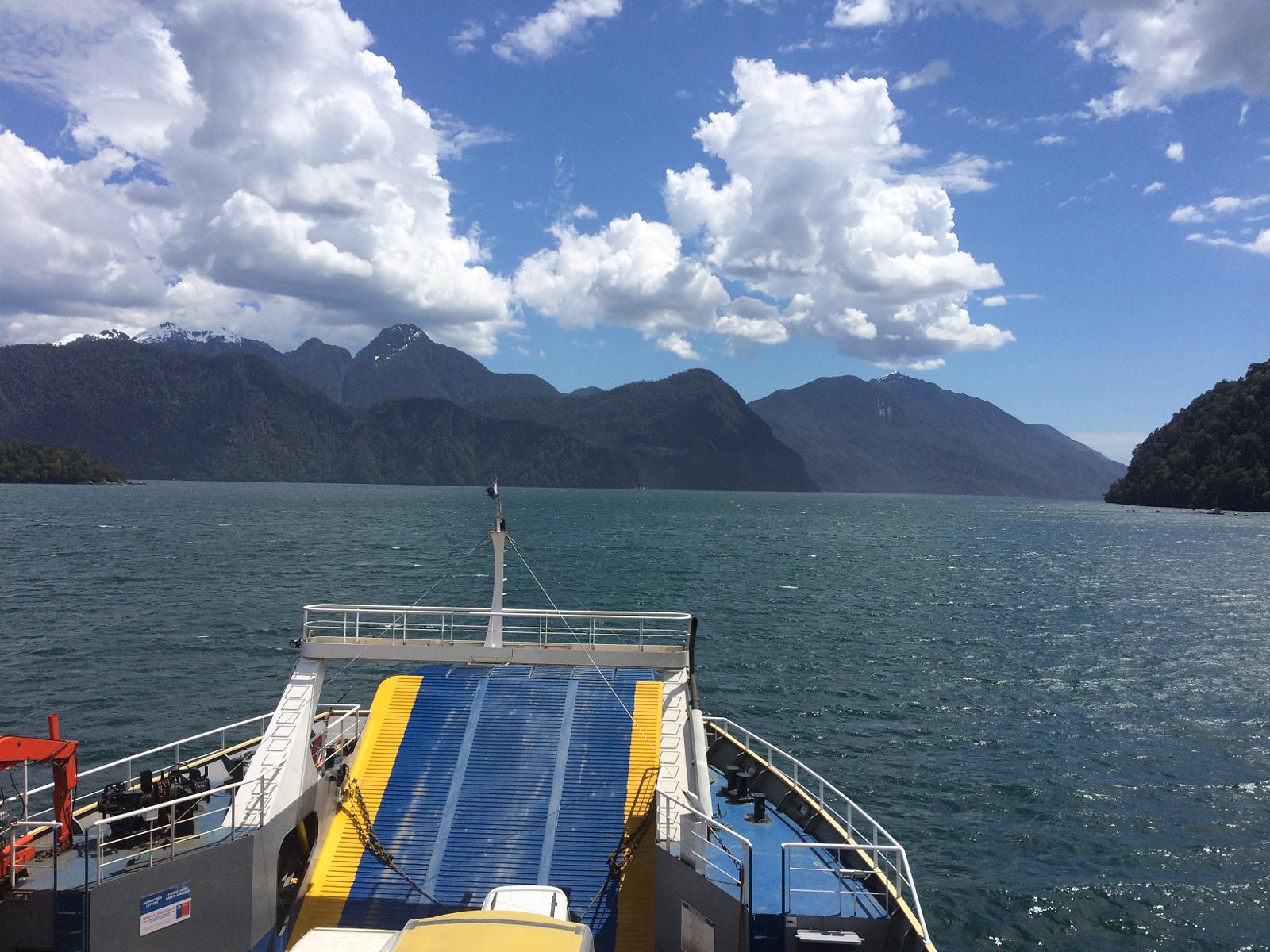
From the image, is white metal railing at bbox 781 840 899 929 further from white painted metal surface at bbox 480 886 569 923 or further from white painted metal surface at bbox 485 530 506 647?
white painted metal surface at bbox 485 530 506 647

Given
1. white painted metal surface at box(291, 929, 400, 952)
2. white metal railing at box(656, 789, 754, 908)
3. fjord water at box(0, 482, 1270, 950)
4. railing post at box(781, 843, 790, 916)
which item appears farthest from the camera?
fjord water at box(0, 482, 1270, 950)

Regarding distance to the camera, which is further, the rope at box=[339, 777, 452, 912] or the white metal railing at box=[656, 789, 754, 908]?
the rope at box=[339, 777, 452, 912]

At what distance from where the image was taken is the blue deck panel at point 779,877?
13.7 meters

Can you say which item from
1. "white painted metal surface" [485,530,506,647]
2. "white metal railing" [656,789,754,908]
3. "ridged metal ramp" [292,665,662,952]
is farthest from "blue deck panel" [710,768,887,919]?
"white painted metal surface" [485,530,506,647]

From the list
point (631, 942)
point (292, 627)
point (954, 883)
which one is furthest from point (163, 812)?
point (292, 627)

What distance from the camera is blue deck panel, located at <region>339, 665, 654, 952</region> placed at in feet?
46.3

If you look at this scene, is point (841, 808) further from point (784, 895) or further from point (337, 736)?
point (337, 736)

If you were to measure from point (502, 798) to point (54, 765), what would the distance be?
7756 mm

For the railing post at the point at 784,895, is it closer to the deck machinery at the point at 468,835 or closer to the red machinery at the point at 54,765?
the deck machinery at the point at 468,835

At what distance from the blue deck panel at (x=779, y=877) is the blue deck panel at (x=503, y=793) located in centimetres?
262

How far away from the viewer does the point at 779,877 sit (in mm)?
14562

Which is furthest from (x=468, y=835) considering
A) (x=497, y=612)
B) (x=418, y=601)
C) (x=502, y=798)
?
(x=418, y=601)

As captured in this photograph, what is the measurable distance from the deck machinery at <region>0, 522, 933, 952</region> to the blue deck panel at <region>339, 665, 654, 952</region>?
39 millimetres

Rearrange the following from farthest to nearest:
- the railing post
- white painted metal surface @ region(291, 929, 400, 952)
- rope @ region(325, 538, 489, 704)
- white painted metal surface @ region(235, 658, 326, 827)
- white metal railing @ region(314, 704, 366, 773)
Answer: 1. rope @ region(325, 538, 489, 704)
2. white metal railing @ region(314, 704, 366, 773)
3. white painted metal surface @ region(235, 658, 326, 827)
4. the railing post
5. white painted metal surface @ region(291, 929, 400, 952)
